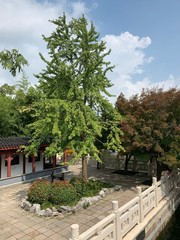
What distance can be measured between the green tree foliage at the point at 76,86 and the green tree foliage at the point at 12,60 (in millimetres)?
7642

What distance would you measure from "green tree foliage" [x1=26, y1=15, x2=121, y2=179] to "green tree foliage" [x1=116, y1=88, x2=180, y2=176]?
95 centimetres

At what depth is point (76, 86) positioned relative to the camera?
10688mm

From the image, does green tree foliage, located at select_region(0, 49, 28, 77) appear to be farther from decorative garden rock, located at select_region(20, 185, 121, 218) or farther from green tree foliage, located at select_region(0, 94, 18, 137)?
decorative garden rock, located at select_region(20, 185, 121, 218)

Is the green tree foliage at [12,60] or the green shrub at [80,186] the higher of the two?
the green tree foliage at [12,60]

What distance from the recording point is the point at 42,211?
888 cm

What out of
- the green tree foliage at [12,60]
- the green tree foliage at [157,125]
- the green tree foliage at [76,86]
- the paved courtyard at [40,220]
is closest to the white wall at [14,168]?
the paved courtyard at [40,220]

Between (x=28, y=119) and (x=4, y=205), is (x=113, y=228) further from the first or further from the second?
(x=28, y=119)

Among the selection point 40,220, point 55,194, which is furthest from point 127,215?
point 55,194

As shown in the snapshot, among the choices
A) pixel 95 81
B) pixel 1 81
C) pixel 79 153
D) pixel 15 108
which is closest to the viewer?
pixel 79 153

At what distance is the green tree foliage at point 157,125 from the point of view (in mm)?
10391

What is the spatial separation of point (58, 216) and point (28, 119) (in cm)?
1540

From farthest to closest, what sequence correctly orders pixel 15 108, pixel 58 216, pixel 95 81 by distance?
pixel 15 108 < pixel 95 81 < pixel 58 216

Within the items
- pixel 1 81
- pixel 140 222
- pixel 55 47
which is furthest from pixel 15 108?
pixel 140 222

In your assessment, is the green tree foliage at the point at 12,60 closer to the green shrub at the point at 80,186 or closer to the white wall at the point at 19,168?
the white wall at the point at 19,168
